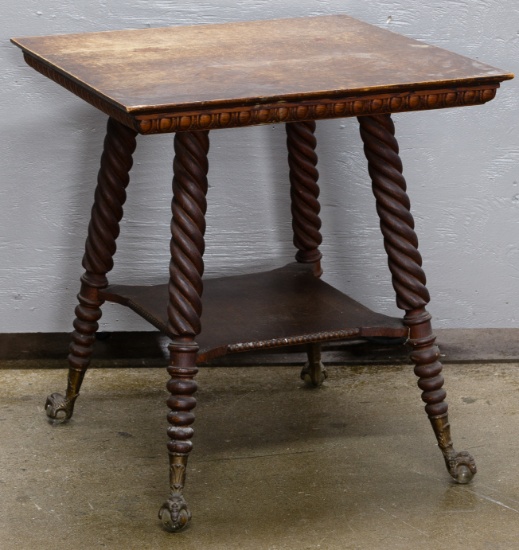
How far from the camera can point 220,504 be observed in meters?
2.27

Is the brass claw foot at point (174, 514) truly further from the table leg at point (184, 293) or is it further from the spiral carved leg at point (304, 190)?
the spiral carved leg at point (304, 190)

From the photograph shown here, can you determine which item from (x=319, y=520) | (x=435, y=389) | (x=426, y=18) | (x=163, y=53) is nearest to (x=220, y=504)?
(x=319, y=520)

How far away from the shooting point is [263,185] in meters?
2.81

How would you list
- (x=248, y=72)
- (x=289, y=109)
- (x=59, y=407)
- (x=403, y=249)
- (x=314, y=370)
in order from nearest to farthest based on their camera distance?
1. (x=289, y=109)
2. (x=248, y=72)
3. (x=403, y=249)
4. (x=59, y=407)
5. (x=314, y=370)

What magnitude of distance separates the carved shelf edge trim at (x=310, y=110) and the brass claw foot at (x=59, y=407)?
0.89 m

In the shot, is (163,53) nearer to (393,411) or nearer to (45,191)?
(45,191)

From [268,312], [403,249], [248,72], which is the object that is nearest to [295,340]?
[268,312]

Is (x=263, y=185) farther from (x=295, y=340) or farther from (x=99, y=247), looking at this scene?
(x=295, y=340)

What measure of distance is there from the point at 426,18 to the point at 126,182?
0.81m

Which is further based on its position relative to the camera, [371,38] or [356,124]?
[356,124]

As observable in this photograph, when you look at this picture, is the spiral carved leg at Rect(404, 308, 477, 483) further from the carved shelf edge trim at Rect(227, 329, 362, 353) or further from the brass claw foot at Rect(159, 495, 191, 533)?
the brass claw foot at Rect(159, 495, 191, 533)

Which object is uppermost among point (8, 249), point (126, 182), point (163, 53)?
point (163, 53)

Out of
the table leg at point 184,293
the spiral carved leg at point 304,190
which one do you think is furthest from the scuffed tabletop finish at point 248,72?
the spiral carved leg at point 304,190

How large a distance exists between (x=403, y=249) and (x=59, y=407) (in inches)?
33.9
